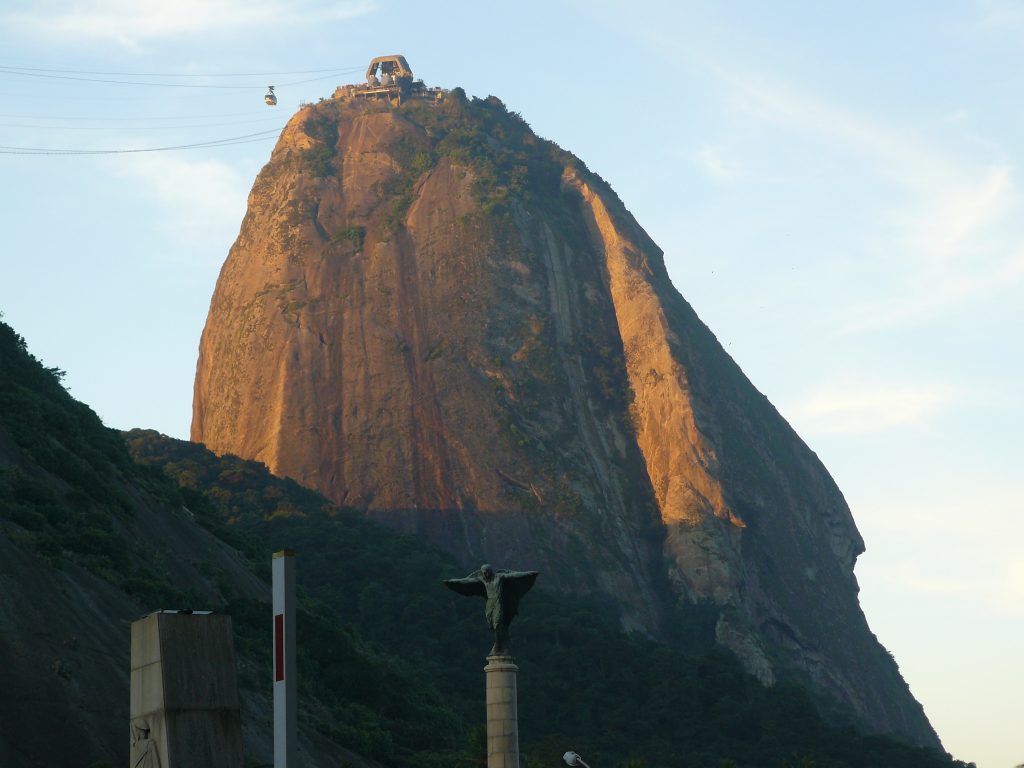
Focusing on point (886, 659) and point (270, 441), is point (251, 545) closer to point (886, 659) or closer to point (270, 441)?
point (270, 441)

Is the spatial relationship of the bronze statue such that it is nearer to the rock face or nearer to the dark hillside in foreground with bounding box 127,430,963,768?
the dark hillside in foreground with bounding box 127,430,963,768

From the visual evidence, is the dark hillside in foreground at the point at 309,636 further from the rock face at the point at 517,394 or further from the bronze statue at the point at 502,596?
the bronze statue at the point at 502,596

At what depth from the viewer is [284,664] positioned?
1316 cm

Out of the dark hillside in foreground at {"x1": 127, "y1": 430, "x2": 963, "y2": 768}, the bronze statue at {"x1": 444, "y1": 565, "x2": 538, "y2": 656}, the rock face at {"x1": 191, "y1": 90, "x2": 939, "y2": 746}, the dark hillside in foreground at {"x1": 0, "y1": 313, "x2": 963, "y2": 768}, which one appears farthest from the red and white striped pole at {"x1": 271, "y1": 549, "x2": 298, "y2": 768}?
the rock face at {"x1": 191, "y1": 90, "x2": 939, "y2": 746}

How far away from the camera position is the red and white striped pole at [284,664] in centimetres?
1303

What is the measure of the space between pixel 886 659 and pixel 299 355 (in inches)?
2158

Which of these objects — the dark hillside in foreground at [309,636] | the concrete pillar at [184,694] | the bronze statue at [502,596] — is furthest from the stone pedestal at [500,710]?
the dark hillside in foreground at [309,636]

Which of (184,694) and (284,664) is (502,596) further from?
(284,664)

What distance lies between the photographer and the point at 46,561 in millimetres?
44500

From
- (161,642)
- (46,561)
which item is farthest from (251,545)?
(161,642)

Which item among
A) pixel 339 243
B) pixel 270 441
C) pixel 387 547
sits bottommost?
pixel 387 547

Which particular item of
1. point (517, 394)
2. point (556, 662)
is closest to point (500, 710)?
point (556, 662)

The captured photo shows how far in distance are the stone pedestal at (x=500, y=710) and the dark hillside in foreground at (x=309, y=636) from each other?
1453 centimetres

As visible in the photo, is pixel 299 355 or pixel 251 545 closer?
pixel 251 545
